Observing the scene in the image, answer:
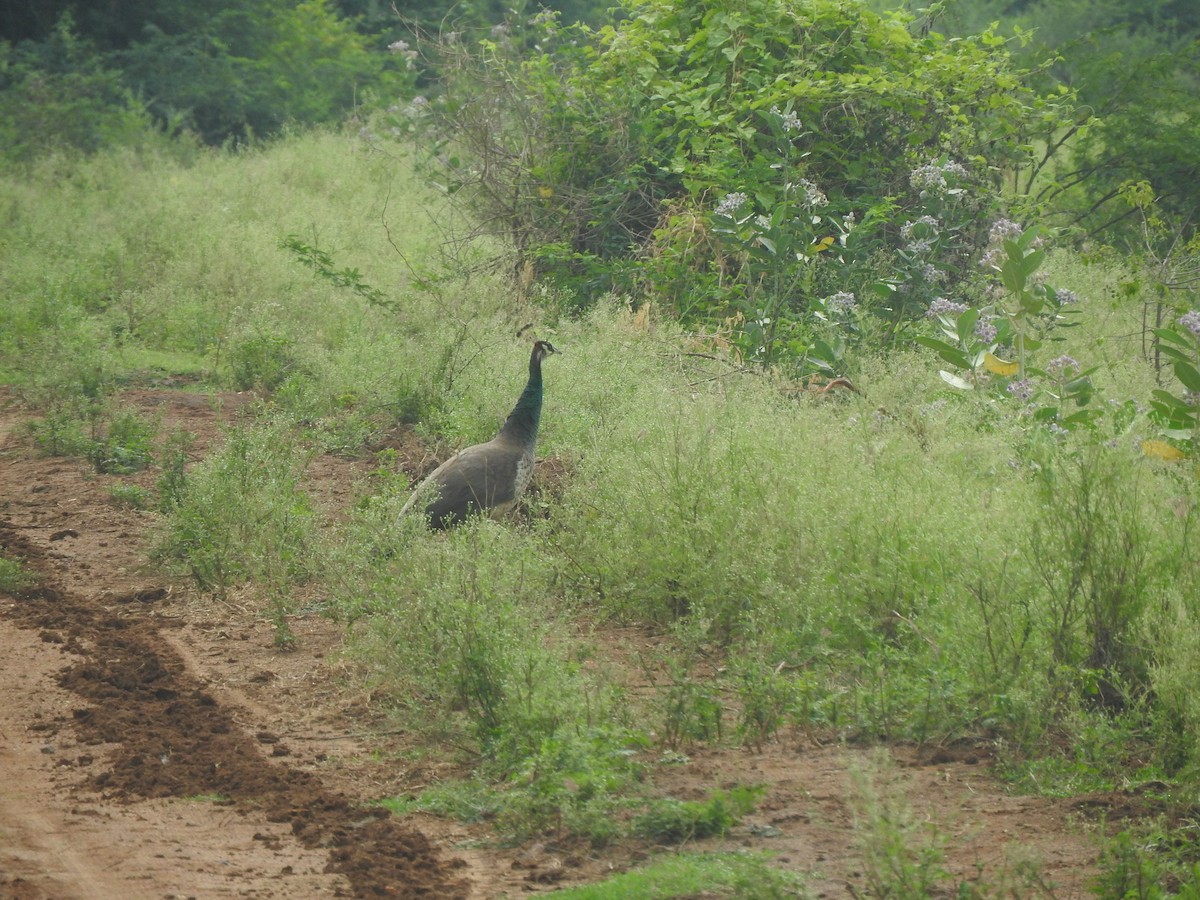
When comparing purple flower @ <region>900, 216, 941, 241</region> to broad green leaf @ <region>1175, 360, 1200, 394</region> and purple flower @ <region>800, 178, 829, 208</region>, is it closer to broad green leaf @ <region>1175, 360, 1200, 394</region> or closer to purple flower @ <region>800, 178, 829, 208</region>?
purple flower @ <region>800, 178, 829, 208</region>

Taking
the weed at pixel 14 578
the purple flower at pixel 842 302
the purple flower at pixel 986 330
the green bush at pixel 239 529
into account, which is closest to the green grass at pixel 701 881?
the green bush at pixel 239 529

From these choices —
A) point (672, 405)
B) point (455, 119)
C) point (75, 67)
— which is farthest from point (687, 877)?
point (75, 67)

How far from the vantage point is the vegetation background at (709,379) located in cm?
471

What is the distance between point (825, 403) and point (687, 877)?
4.43 metres

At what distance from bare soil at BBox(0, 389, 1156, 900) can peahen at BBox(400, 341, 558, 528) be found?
31.0 inches

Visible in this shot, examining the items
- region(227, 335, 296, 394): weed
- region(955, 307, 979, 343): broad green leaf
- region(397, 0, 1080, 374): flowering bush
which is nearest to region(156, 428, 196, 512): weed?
region(227, 335, 296, 394): weed

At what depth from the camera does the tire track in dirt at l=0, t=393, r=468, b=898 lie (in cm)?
386

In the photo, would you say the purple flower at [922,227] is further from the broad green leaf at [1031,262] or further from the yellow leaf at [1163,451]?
the yellow leaf at [1163,451]

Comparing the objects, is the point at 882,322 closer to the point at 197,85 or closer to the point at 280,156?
the point at 280,156

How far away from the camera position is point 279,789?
14.9 feet

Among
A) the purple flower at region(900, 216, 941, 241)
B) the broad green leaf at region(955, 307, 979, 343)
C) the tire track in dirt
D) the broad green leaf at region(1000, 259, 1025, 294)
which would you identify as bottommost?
the tire track in dirt

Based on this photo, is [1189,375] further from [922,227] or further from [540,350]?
[922,227]

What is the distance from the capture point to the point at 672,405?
722 cm

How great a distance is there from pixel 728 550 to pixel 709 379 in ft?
9.03
